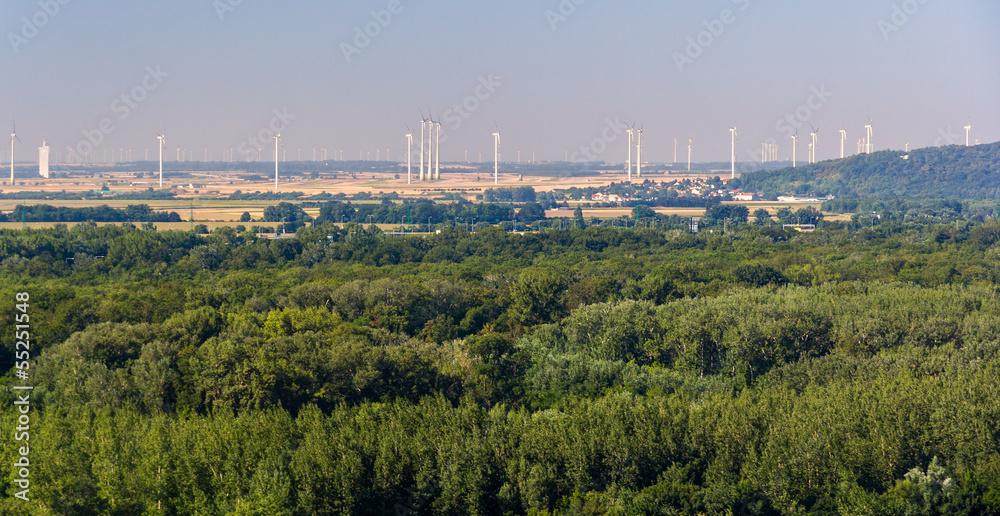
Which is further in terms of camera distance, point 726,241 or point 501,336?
point 726,241

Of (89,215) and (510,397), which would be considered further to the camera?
(89,215)

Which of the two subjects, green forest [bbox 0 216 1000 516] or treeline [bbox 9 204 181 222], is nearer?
green forest [bbox 0 216 1000 516]

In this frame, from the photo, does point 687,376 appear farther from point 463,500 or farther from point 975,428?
point 463,500

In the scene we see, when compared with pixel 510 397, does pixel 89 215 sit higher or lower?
higher

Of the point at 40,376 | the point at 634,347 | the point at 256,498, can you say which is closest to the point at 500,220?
the point at 634,347

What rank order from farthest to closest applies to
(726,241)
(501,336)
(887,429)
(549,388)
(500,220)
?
(500,220)
(726,241)
(501,336)
(549,388)
(887,429)
